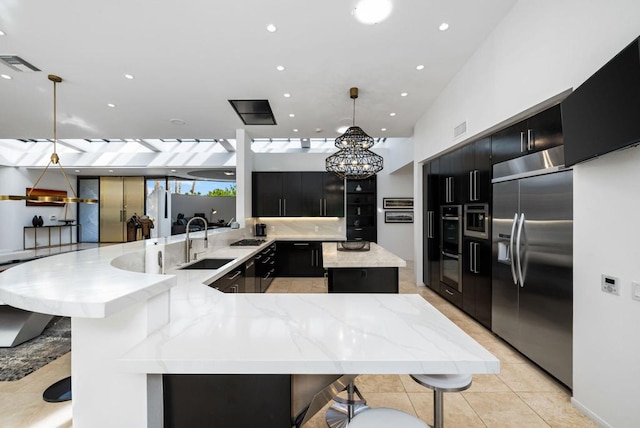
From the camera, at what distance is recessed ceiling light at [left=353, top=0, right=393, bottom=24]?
7.59ft

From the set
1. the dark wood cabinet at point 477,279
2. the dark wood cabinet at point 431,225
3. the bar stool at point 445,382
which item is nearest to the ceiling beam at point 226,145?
the dark wood cabinet at point 431,225

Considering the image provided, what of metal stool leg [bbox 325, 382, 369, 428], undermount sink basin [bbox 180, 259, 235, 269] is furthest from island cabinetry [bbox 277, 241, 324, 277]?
metal stool leg [bbox 325, 382, 369, 428]

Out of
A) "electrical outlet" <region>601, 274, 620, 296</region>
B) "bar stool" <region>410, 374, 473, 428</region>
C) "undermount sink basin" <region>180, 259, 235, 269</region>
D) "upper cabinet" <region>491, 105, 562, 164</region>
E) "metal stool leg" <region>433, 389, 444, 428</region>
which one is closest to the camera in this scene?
"bar stool" <region>410, 374, 473, 428</region>

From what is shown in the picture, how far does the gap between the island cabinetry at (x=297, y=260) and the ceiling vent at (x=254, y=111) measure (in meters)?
2.73

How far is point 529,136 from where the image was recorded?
2510mm

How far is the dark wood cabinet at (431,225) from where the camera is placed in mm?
4570

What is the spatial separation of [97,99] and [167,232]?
668 cm

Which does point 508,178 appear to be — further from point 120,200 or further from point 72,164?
point 120,200

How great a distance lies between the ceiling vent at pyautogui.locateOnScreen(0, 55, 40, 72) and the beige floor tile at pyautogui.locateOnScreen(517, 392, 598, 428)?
5963 mm

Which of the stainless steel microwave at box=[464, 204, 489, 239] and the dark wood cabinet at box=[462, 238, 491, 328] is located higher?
the stainless steel microwave at box=[464, 204, 489, 239]

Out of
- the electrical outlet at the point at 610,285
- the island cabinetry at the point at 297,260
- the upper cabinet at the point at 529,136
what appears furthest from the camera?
the island cabinetry at the point at 297,260

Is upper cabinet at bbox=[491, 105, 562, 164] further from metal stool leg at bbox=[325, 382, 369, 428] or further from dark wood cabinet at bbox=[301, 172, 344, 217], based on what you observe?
dark wood cabinet at bbox=[301, 172, 344, 217]

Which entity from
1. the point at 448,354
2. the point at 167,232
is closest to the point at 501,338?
the point at 448,354

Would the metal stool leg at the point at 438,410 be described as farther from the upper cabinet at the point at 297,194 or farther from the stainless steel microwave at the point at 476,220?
the upper cabinet at the point at 297,194
